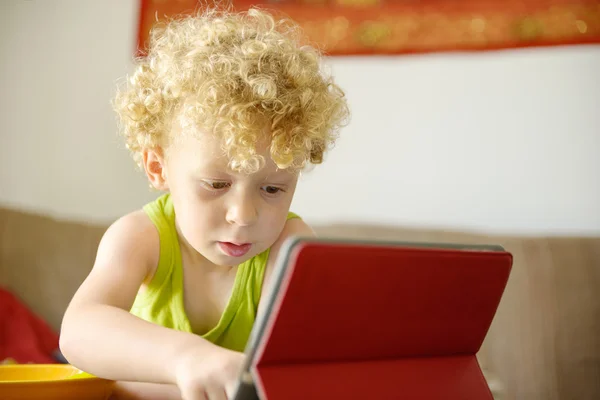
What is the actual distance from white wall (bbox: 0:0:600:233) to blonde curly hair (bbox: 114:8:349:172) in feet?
2.83

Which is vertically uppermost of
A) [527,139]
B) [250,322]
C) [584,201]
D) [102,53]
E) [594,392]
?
[102,53]

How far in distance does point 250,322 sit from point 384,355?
48cm

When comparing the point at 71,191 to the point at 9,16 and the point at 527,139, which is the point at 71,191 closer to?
the point at 9,16

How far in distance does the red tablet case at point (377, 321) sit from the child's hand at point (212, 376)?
0.04 meters

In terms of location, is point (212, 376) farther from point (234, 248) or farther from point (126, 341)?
point (234, 248)

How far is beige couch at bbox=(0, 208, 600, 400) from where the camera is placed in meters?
1.48

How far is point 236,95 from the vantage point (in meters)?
0.88

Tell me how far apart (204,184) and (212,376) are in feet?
1.12

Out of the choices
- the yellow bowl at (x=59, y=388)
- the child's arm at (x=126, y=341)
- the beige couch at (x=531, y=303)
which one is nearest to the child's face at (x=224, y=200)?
the child's arm at (x=126, y=341)

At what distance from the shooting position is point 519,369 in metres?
1.50

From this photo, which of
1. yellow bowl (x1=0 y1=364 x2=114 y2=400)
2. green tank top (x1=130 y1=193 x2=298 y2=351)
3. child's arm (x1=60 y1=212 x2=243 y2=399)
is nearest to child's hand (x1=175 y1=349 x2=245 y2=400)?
child's arm (x1=60 y1=212 x2=243 y2=399)

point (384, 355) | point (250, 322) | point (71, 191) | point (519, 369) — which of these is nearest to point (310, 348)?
point (384, 355)

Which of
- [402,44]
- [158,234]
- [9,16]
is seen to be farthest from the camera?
[9,16]

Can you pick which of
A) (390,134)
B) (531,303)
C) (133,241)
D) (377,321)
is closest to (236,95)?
(133,241)
